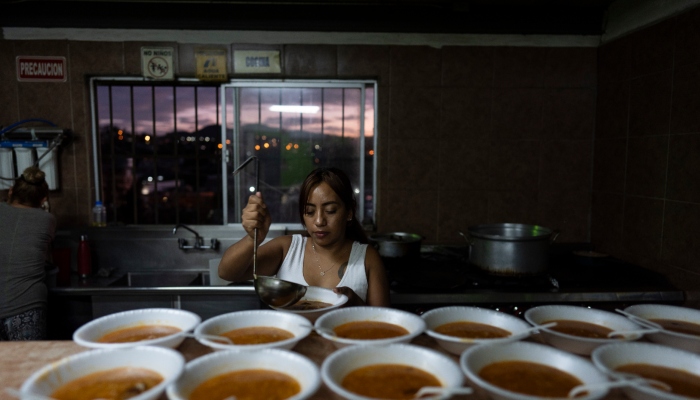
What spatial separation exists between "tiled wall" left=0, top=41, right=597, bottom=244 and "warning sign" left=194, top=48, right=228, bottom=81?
0.07 m

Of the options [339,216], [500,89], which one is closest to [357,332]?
[339,216]

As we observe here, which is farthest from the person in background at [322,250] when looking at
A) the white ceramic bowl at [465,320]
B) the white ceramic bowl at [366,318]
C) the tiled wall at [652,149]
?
the tiled wall at [652,149]

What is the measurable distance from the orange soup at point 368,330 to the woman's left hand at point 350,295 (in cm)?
22

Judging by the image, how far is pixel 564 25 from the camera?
115 inches

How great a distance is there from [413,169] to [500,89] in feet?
2.73

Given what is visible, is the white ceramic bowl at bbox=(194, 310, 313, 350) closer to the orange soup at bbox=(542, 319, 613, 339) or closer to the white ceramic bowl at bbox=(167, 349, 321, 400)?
the white ceramic bowl at bbox=(167, 349, 321, 400)

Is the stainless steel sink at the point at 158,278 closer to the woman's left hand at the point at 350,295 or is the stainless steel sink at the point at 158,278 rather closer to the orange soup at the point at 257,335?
the woman's left hand at the point at 350,295

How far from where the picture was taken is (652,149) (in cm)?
246

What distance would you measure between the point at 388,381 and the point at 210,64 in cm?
261

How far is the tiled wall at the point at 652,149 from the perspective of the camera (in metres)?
2.21

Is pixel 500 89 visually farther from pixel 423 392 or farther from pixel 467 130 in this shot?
pixel 423 392

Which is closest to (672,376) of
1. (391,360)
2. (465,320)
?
(465,320)

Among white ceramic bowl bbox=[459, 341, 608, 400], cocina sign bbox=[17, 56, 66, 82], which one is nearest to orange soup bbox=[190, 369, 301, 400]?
white ceramic bowl bbox=[459, 341, 608, 400]

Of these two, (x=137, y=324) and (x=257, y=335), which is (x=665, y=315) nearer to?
(x=257, y=335)
